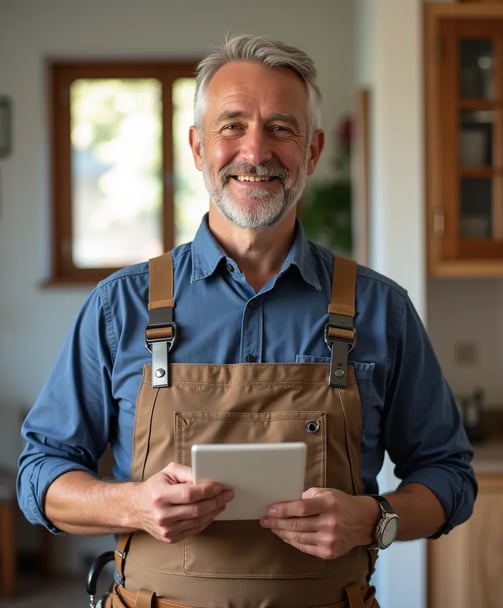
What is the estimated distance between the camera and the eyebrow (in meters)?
1.59

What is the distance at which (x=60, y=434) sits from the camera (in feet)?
5.20

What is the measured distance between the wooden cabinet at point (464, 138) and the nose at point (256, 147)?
5.74ft

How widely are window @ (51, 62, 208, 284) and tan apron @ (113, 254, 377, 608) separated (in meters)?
3.37

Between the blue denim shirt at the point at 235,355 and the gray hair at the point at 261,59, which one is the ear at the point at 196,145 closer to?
the gray hair at the point at 261,59

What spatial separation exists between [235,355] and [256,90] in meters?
0.47

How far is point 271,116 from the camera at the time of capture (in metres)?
1.59

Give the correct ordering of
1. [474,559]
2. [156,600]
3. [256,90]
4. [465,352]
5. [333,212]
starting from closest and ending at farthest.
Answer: [156,600] → [256,90] → [474,559] → [465,352] → [333,212]

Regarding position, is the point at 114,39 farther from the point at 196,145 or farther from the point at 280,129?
the point at 280,129

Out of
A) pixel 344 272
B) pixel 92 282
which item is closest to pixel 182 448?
pixel 344 272

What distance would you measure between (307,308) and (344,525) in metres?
0.40

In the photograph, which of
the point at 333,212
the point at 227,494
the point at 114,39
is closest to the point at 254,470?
the point at 227,494

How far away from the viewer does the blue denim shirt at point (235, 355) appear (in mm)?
1565

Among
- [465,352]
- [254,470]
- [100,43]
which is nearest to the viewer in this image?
[254,470]

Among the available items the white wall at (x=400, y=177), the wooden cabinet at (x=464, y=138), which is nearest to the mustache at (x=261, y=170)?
the white wall at (x=400, y=177)
